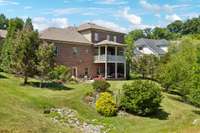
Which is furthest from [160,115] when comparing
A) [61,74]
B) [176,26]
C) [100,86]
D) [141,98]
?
[176,26]

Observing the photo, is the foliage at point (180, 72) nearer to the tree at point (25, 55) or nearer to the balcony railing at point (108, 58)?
the balcony railing at point (108, 58)

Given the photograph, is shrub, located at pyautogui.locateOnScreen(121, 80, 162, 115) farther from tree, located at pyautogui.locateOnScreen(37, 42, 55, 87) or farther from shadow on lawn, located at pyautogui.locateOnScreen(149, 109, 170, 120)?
tree, located at pyautogui.locateOnScreen(37, 42, 55, 87)

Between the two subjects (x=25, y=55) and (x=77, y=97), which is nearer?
(x=77, y=97)

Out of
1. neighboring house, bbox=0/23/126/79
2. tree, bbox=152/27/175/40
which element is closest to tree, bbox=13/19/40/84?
neighboring house, bbox=0/23/126/79

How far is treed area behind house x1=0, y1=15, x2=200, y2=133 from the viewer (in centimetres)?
2517

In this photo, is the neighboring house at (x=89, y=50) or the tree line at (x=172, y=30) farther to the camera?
the tree line at (x=172, y=30)

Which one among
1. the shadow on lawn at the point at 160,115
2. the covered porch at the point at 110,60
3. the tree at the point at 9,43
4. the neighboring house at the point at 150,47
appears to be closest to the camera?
the shadow on lawn at the point at 160,115

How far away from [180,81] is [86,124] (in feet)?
63.2

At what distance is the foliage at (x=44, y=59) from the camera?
36.6 metres

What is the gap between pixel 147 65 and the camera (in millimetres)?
56719

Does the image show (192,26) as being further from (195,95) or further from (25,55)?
(25,55)

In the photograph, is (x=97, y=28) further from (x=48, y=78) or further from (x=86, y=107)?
(x=86, y=107)

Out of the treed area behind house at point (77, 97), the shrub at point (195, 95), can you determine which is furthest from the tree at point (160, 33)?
Result: the shrub at point (195, 95)

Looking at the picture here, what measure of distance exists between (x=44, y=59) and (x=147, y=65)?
23.7 meters
